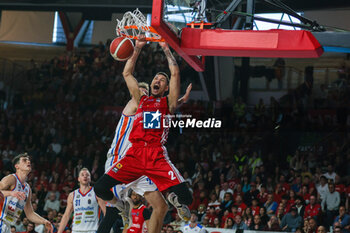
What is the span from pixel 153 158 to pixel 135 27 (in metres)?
1.73

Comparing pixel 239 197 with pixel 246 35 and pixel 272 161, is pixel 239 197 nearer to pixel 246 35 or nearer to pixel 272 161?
pixel 272 161

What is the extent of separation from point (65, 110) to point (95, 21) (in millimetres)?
6983

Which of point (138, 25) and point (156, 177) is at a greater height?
point (138, 25)

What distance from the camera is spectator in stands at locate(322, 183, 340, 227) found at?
11.9m

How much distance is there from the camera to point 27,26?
25.7 m

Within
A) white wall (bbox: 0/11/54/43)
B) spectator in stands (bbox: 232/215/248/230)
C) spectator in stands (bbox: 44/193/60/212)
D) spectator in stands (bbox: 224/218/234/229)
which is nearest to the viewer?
spectator in stands (bbox: 232/215/248/230)

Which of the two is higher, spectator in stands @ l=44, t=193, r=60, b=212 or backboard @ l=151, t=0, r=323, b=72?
backboard @ l=151, t=0, r=323, b=72

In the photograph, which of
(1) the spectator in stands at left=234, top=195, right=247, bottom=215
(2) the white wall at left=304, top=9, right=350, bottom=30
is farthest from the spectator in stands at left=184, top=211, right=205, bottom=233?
(2) the white wall at left=304, top=9, right=350, bottom=30

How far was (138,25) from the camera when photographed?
698cm

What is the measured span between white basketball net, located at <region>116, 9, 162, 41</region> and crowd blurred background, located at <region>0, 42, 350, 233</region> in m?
5.61

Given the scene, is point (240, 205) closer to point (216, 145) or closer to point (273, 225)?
point (273, 225)

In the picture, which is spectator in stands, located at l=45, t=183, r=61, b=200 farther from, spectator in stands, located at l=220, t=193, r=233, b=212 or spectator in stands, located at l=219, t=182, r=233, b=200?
spectator in stands, located at l=220, t=193, r=233, b=212

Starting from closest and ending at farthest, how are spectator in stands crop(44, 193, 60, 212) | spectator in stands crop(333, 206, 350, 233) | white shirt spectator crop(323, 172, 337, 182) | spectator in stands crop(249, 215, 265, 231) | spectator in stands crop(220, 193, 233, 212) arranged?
spectator in stands crop(333, 206, 350, 233) → spectator in stands crop(249, 215, 265, 231) → spectator in stands crop(220, 193, 233, 212) → white shirt spectator crop(323, 172, 337, 182) → spectator in stands crop(44, 193, 60, 212)

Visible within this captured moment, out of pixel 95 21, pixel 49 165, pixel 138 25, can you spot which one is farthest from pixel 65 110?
pixel 138 25
